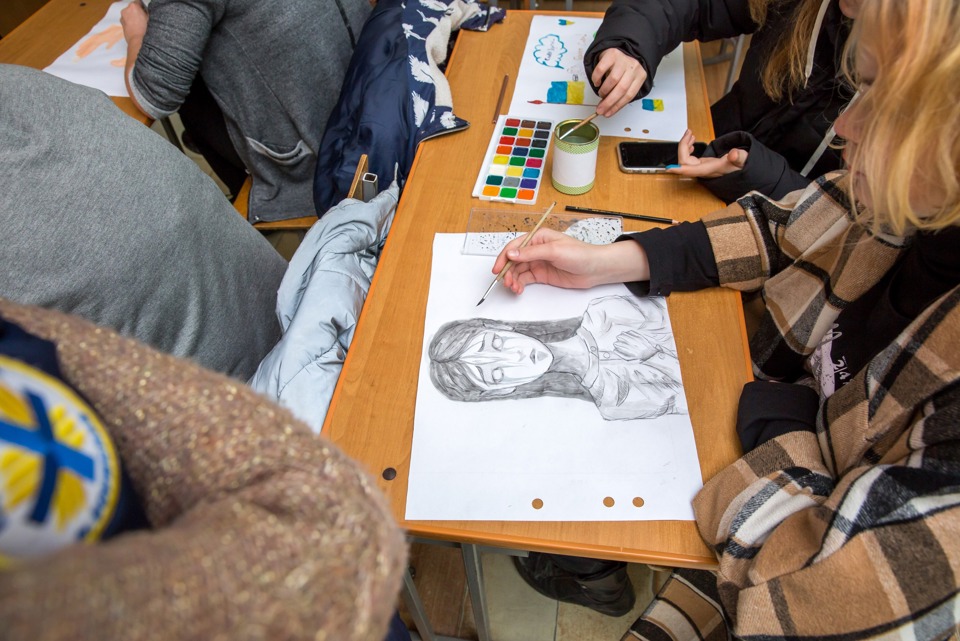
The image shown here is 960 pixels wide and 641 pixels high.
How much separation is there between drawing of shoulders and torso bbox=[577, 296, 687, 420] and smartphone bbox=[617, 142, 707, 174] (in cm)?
30

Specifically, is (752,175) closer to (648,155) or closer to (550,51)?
(648,155)

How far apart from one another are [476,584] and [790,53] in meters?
1.11

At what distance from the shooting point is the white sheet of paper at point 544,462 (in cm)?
62

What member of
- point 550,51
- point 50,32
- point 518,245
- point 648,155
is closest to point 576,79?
point 550,51

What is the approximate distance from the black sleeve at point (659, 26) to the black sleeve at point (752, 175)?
0.22 m

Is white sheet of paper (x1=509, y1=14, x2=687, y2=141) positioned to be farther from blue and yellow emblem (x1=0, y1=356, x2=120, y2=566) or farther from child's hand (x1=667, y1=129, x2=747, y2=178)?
blue and yellow emblem (x1=0, y1=356, x2=120, y2=566)

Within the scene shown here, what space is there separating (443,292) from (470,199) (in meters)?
0.23

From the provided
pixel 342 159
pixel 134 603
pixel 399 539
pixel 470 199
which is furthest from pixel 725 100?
pixel 134 603

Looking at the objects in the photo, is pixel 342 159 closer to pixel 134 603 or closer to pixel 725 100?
pixel 725 100

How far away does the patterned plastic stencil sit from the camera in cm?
89

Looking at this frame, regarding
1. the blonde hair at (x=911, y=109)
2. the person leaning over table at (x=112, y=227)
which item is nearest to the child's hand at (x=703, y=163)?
the blonde hair at (x=911, y=109)

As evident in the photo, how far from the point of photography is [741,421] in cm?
66

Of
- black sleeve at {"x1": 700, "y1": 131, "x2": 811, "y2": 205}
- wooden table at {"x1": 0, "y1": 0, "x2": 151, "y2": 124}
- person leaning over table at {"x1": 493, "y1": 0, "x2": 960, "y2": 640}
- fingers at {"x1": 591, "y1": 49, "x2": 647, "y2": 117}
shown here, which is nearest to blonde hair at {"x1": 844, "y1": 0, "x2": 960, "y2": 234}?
person leaning over table at {"x1": 493, "y1": 0, "x2": 960, "y2": 640}

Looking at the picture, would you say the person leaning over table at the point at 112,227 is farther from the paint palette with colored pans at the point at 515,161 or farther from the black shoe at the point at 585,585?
the black shoe at the point at 585,585
